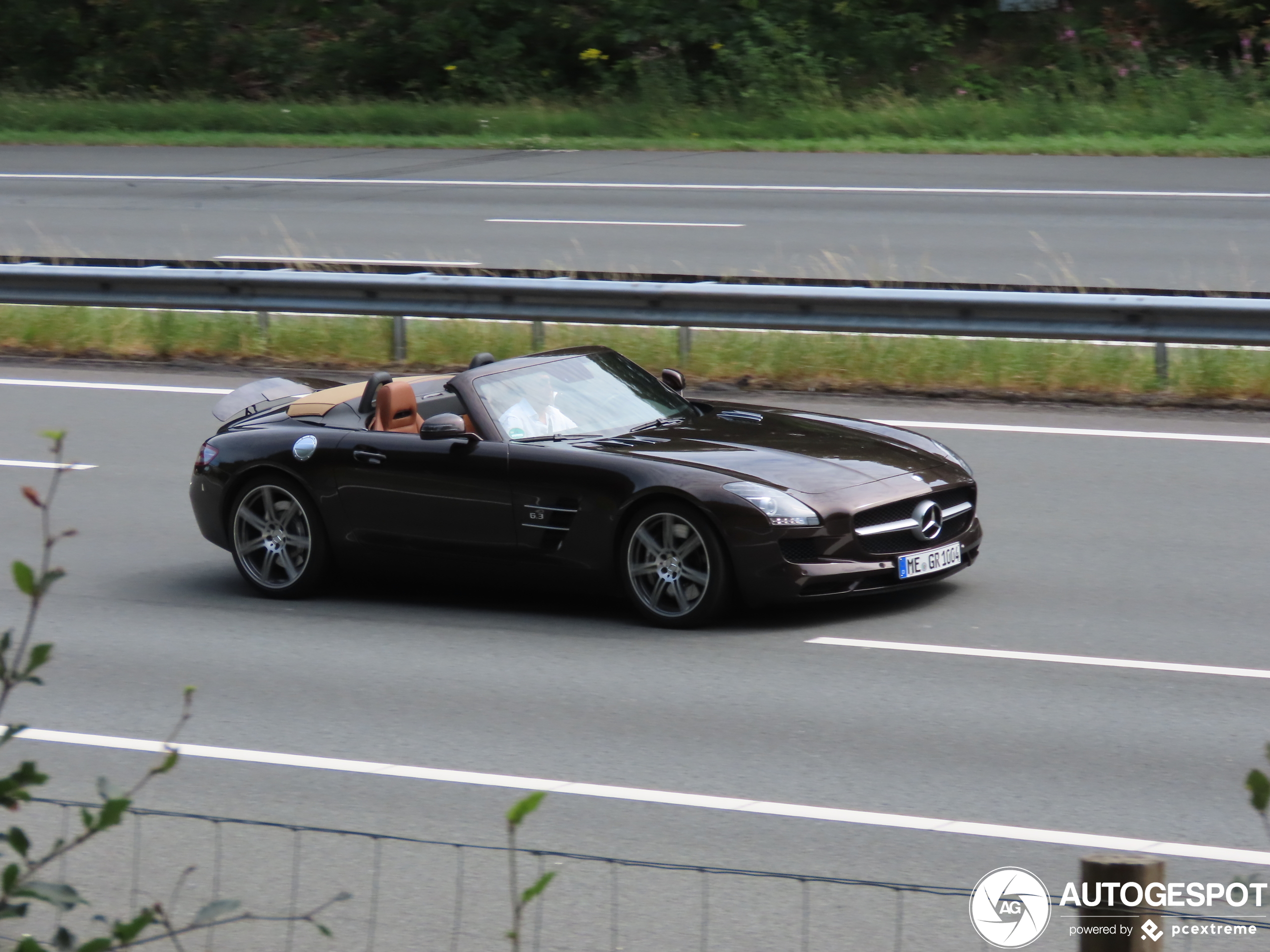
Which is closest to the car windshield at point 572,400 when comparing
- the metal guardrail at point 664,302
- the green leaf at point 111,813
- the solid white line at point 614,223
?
the metal guardrail at point 664,302

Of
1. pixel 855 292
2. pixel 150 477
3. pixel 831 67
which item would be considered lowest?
pixel 150 477

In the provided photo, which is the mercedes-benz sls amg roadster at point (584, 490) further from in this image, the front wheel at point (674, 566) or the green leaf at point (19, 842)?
the green leaf at point (19, 842)

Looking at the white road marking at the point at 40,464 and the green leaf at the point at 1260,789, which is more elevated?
the green leaf at the point at 1260,789

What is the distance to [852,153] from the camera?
2794 cm

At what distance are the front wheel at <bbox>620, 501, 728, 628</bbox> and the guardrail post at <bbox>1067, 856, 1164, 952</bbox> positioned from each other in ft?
17.3

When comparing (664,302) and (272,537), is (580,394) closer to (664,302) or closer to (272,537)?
(272,537)

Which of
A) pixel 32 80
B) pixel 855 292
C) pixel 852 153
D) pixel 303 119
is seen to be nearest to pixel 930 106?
pixel 852 153

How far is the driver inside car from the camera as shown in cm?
905

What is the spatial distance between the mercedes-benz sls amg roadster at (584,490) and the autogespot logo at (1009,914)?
3132 millimetres

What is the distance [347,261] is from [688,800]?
42.8ft

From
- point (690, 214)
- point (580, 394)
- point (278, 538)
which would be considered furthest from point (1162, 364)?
point (690, 214)

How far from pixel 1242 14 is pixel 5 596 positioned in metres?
26.0

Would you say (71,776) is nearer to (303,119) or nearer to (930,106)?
(930,106)

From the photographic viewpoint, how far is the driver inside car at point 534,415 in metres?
9.05
